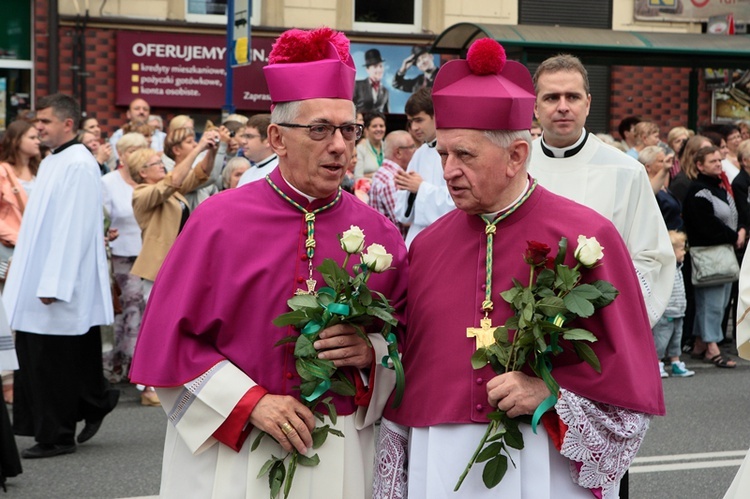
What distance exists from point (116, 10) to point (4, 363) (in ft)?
36.8

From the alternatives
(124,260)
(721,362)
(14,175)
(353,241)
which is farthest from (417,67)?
(353,241)

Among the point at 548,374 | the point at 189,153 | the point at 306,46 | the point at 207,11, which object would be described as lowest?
the point at 548,374

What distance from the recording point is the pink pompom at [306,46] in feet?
12.5

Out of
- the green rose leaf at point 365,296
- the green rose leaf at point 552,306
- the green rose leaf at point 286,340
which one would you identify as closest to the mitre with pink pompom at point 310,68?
the green rose leaf at point 365,296

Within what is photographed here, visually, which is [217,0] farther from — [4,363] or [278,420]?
[278,420]

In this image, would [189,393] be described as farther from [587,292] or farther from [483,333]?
[587,292]

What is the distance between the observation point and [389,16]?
62.1ft

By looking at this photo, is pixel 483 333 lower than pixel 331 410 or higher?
higher

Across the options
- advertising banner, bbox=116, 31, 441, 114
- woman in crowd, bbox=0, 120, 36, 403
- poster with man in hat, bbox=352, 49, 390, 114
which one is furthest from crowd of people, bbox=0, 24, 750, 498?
poster with man in hat, bbox=352, 49, 390, 114

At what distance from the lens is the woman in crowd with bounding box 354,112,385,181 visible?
12250 millimetres

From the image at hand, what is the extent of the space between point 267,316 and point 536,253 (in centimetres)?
87

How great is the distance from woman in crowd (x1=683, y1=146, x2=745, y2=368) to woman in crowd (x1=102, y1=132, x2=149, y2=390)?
5137 mm

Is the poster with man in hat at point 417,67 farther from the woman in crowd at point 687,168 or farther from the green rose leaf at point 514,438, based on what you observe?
the green rose leaf at point 514,438

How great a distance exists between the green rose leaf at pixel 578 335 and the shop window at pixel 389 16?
51.6 ft
